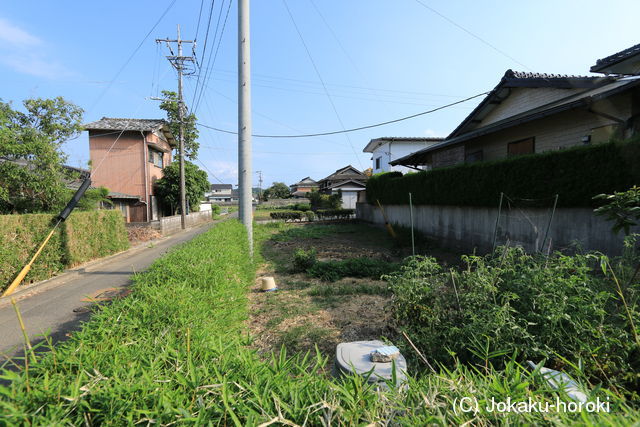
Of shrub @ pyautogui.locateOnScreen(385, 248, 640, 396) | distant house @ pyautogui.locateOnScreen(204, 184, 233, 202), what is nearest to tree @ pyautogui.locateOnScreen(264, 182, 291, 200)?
distant house @ pyautogui.locateOnScreen(204, 184, 233, 202)

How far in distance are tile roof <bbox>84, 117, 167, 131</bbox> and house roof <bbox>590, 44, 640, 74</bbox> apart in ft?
75.9

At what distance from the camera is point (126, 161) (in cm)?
2036

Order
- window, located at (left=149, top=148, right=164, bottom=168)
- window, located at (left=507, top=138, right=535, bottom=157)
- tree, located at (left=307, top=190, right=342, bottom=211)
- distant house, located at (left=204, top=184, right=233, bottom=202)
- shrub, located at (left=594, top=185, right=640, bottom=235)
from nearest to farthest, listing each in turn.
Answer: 1. shrub, located at (left=594, top=185, right=640, bottom=235)
2. window, located at (left=507, top=138, right=535, bottom=157)
3. window, located at (left=149, top=148, right=164, bottom=168)
4. tree, located at (left=307, top=190, right=342, bottom=211)
5. distant house, located at (left=204, top=184, right=233, bottom=202)

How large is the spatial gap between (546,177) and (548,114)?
202 cm

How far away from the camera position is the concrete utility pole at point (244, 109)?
9.09 metres

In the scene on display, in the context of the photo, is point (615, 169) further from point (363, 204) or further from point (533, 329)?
point (363, 204)

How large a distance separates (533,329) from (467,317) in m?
0.51

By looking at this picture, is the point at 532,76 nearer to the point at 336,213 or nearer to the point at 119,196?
the point at 336,213

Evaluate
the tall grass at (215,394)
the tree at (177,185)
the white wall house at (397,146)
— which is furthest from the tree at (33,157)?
the white wall house at (397,146)

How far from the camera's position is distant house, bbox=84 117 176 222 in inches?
784

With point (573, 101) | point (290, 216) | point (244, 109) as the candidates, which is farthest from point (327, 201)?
point (573, 101)

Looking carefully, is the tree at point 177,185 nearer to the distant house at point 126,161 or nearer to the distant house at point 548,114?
the distant house at point 126,161

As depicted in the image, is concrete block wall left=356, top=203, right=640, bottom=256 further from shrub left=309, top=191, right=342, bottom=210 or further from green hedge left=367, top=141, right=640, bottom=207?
shrub left=309, top=191, right=342, bottom=210

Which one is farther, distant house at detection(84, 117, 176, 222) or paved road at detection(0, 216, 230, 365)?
distant house at detection(84, 117, 176, 222)
